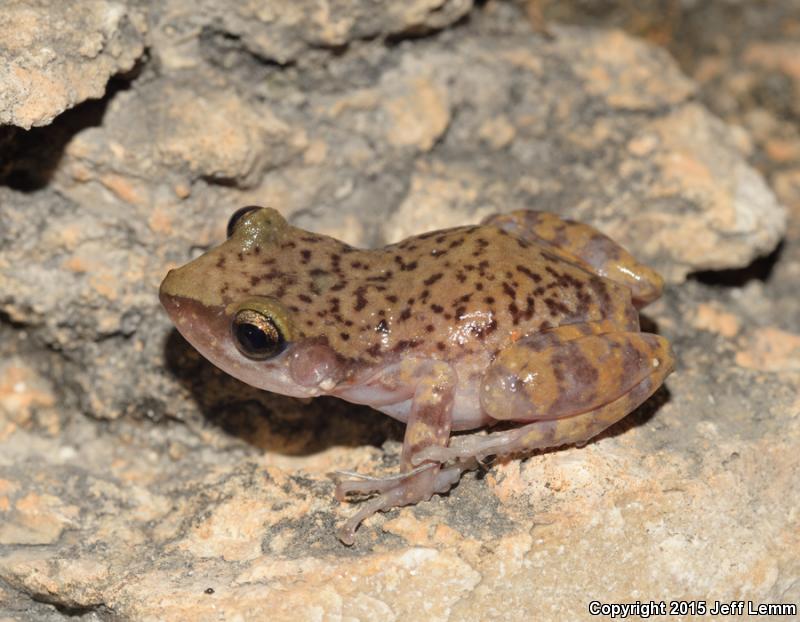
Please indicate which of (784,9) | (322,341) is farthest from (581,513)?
(784,9)

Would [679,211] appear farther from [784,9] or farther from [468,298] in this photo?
[784,9]

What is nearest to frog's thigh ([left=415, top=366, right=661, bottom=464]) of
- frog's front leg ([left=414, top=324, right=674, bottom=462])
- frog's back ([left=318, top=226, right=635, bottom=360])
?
frog's front leg ([left=414, top=324, right=674, bottom=462])

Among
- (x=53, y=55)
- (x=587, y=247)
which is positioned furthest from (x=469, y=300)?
(x=53, y=55)

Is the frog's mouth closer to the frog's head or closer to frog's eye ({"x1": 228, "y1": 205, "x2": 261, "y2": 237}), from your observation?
the frog's head

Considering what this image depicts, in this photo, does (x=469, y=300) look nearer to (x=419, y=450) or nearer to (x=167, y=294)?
(x=419, y=450)

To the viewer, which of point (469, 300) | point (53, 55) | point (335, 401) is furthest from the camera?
point (335, 401)

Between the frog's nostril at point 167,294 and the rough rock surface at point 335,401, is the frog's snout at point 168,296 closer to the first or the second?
the frog's nostril at point 167,294
